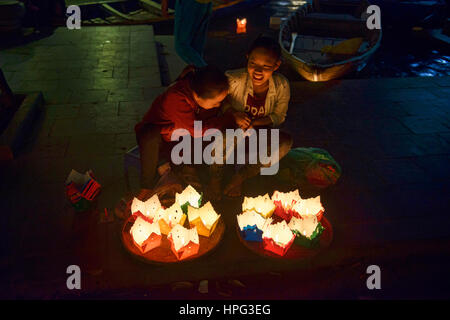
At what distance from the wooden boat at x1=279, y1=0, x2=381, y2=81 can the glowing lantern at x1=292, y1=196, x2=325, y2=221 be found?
204 inches

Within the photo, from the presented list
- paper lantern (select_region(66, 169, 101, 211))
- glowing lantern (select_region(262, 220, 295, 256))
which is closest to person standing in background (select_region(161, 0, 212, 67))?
paper lantern (select_region(66, 169, 101, 211))

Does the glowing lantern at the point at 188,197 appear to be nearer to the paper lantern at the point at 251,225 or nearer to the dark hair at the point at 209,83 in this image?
the paper lantern at the point at 251,225

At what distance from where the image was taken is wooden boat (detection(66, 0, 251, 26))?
12.9m

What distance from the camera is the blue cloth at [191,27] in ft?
13.2

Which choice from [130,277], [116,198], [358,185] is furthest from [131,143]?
[358,185]

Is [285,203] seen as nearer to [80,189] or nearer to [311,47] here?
[80,189]

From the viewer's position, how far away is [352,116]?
20.7 ft

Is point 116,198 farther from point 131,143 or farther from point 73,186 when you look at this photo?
point 131,143

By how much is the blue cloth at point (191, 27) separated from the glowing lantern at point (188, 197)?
5.04ft

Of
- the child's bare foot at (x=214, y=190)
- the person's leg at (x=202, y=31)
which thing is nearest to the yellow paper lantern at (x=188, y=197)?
the child's bare foot at (x=214, y=190)

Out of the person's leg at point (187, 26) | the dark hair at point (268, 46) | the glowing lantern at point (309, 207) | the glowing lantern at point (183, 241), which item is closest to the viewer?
the glowing lantern at point (183, 241)

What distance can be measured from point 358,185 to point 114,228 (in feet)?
9.85

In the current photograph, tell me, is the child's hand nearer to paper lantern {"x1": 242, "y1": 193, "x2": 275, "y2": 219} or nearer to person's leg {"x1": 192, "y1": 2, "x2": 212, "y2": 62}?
paper lantern {"x1": 242, "y1": 193, "x2": 275, "y2": 219}

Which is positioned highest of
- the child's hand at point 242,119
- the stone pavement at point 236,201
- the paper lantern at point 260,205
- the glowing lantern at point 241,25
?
the child's hand at point 242,119
